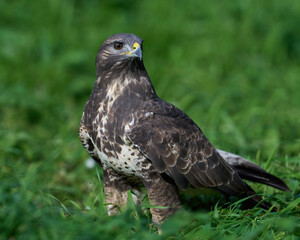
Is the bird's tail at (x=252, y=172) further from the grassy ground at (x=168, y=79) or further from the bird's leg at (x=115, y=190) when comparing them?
the bird's leg at (x=115, y=190)

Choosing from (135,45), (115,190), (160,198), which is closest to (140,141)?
(160,198)

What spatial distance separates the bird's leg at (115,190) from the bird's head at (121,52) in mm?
848

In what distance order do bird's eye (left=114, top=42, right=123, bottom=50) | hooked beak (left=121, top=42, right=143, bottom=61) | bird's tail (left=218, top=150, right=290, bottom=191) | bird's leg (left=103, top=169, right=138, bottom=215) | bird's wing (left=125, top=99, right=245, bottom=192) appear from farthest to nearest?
bird's tail (left=218, top=150, right=290, bottom=191) < bird's leg (left=103, top=169, right=138, bottom=215) < bird's eye (left=114, top=42, right=123, bottom=50) < hooked beak (left=121, top=42, right=143, bottom=61) < bird's wing (left=125, top=99, right=245, bottom=192)

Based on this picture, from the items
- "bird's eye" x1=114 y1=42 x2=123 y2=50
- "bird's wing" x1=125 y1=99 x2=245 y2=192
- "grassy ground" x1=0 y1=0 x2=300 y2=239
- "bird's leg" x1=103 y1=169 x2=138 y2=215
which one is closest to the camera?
"bird's wing" x1=125 y1=99 x2=245 y2=192

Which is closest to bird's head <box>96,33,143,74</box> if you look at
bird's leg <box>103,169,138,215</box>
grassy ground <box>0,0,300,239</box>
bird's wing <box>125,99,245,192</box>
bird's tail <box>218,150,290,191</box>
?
bird's wing <box>125,99,245,192</box>

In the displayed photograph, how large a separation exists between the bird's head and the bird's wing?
37cm

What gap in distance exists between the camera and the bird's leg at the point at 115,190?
427cm

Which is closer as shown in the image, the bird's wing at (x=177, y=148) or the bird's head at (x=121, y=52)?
the bird's wing at (x=177, y=148)

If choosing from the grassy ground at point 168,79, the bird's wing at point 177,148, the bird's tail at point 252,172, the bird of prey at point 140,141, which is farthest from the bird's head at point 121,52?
the bird's tail at point 252,172

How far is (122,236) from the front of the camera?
3.25m

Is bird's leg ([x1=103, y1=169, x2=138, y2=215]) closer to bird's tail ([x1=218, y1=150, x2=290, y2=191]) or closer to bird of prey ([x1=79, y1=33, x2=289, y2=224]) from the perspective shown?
bird of prey ([x1=79, y1=33, x2=289, y2=224])

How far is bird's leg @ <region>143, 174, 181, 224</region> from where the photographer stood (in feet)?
13.1

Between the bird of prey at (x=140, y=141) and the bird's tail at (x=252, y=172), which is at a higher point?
the bird of prey at (x=140, y=141)

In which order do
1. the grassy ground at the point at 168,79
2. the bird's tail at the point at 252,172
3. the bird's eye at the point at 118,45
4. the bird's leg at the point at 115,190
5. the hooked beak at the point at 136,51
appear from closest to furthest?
the hooked beak at the point at 136,51 → the bird's eye at the point at 118,45 → the bird's leg at the point at 115,190 → the bird's tail at the point at 252,172 → the grassy ground at the point at 168,79
